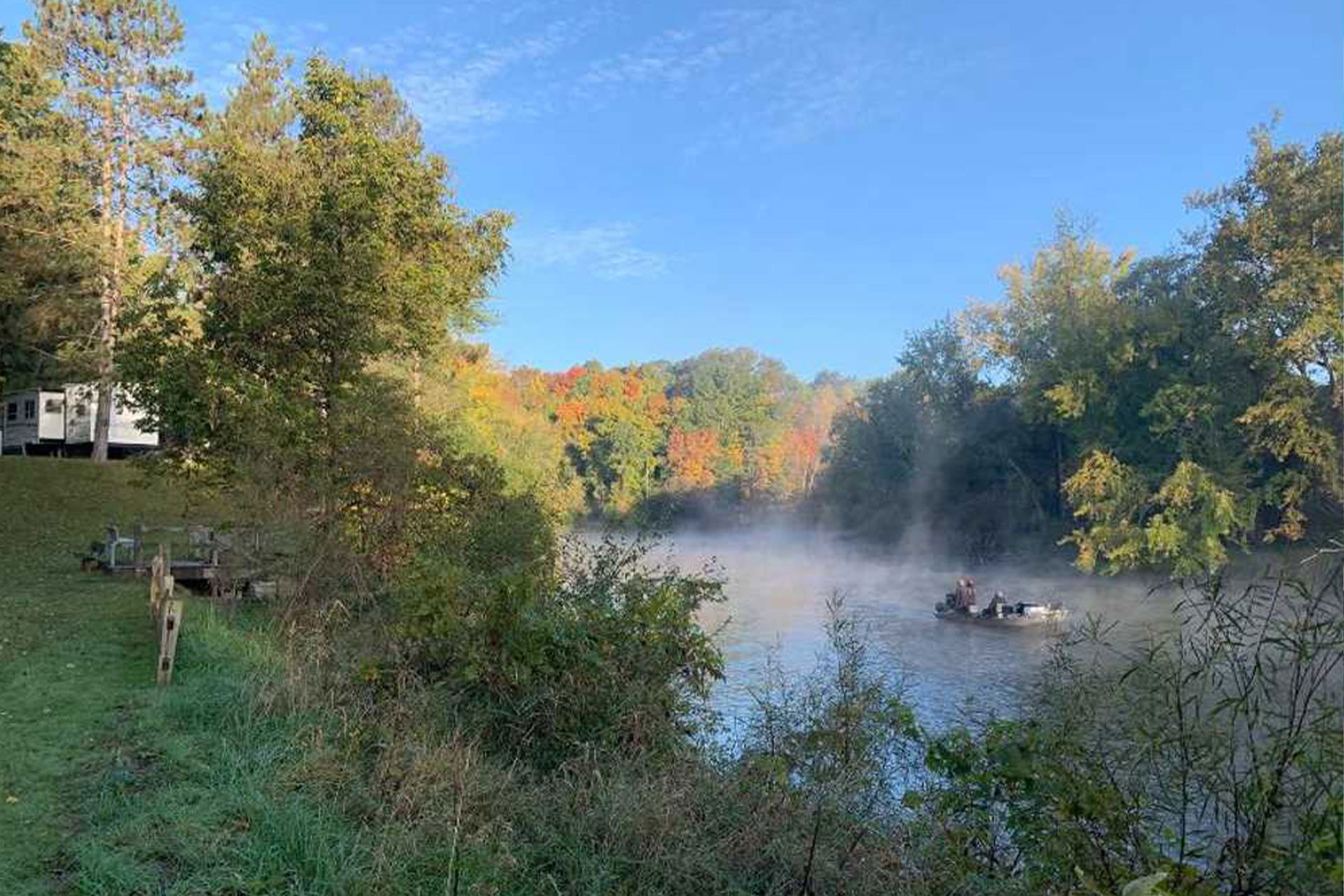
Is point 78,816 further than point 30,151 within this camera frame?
No

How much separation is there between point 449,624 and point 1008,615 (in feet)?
63.3

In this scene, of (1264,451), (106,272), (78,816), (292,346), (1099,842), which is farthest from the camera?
(1264,451)

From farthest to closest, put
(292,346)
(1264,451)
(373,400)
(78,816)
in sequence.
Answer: (1264,451), (292,346), (373,400), (78,816)

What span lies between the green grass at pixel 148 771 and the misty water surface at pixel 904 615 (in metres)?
3.81

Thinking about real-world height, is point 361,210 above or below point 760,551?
above

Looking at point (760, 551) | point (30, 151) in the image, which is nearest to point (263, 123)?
point (30, 151)

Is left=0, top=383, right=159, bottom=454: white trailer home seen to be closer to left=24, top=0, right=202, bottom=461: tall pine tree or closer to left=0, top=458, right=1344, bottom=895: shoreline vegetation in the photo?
left=24, top=0, right=202, bottom=461: tall pine tree

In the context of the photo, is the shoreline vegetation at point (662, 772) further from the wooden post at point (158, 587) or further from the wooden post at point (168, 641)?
the wooden post at point (158, 587)

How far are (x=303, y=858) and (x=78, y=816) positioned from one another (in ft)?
4.68

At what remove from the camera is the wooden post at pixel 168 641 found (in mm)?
7410

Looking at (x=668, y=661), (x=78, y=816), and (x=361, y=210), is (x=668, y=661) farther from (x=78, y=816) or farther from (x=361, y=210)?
(x=361, y=210)

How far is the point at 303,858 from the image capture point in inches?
166

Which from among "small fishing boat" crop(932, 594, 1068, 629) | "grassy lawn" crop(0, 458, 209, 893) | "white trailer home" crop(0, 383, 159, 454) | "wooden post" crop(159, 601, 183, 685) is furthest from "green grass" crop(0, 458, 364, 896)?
"white trailer home" crop(0, 383, 159, 454)

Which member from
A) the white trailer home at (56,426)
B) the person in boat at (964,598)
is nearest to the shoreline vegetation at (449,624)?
the white trailer home at (56,426)
